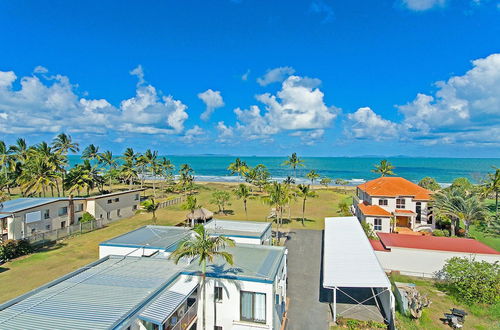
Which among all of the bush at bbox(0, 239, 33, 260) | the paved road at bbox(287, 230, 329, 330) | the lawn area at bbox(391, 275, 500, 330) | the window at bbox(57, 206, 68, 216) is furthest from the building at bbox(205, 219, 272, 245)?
the window at bbox(57, 206, 68, 216)

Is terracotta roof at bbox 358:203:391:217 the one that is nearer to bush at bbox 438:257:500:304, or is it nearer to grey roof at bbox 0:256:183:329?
bush at bbox 438:257:500:304

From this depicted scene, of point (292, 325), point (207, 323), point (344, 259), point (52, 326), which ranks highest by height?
point (52, 326)

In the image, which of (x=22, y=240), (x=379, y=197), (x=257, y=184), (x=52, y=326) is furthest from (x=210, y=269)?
(x=257, y=184)

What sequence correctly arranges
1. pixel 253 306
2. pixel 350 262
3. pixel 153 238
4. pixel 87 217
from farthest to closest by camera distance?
1. pixel 87 217
2. pixel 153 238
3. pixel 350 262
4. pixel 253 306

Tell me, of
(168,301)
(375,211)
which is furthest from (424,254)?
(168,301)

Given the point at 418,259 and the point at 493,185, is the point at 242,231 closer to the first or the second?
the point at 418,259

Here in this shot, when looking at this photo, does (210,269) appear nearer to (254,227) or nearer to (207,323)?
(207,323)
